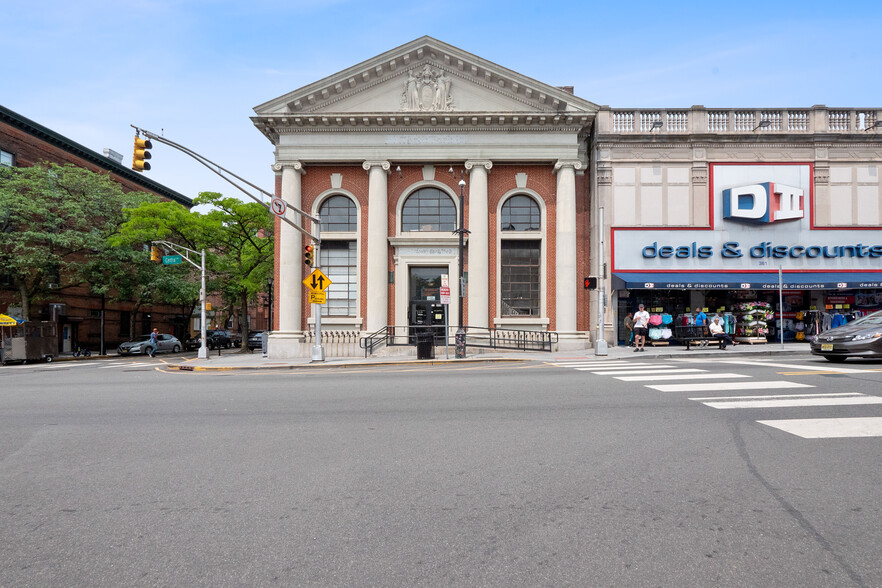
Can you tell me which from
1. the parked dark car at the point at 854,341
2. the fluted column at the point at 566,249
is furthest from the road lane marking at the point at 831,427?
the fluted column at the point at 566,249

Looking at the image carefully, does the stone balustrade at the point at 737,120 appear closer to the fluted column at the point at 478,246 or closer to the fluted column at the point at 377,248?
the fluted column at the point at 478,246

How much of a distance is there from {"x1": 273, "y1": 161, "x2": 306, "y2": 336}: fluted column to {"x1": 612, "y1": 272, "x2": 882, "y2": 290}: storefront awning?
1443cm

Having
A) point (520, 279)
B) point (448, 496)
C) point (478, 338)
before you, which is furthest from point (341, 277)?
point (448, 496)

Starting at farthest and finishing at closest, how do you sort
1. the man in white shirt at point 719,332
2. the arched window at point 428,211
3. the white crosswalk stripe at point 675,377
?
the arched window at point 428,211, the man in white shirt at point 719,332, the white crosswalk stripe at point 675,377

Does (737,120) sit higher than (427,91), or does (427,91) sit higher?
(427,91)

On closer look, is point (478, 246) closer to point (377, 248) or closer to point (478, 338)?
point (478, 338)

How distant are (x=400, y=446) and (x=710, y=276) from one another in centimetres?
2234

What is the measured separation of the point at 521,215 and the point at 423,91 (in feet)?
Result: 24.2

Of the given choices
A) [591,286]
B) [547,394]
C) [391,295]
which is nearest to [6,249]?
[391,295]

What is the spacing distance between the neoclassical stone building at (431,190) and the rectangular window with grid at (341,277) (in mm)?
67

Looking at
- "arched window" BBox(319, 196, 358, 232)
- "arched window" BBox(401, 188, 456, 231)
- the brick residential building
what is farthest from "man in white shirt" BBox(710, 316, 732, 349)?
the brick residential building

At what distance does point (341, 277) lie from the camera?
25969 mm

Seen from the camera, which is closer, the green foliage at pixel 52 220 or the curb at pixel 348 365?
the curb at pixel 348 365

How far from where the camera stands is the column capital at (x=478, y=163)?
2509cm
